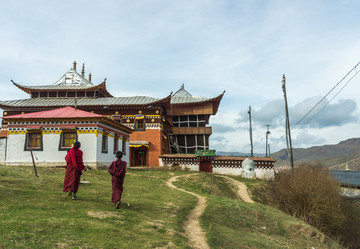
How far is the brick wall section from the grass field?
1815 cm

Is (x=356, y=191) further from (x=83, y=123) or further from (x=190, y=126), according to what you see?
(x=83, y=123)

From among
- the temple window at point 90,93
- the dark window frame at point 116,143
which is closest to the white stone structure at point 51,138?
the dark window frame at point 116,143

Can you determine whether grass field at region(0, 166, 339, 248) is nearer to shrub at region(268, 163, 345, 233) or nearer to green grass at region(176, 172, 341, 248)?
green grass at region(176, 172, 341, 248)

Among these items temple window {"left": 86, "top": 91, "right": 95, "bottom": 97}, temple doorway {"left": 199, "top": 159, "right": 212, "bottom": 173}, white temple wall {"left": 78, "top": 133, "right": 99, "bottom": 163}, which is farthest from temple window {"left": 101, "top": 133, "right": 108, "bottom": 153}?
temple window {"left": 86, "top": 91, "right": 95, "bottom": 97}

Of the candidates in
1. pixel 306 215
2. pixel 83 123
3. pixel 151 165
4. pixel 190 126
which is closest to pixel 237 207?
pixel 306 215

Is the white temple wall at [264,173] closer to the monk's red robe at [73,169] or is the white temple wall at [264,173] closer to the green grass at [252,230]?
the green grass at [252,230]

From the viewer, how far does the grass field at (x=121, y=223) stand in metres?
5.34

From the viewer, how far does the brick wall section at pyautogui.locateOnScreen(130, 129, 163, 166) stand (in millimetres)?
30531

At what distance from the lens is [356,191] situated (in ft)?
77.1

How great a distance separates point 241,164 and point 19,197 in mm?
24081

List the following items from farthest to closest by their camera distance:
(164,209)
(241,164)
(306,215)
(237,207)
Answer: (241,164) → (306,215) → (237,207) → (164,209)

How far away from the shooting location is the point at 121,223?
270 inches

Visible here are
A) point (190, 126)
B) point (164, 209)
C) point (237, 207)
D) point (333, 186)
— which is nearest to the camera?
point (164, 209)

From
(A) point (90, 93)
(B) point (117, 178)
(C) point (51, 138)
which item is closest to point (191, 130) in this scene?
(A) point (90, 93)
